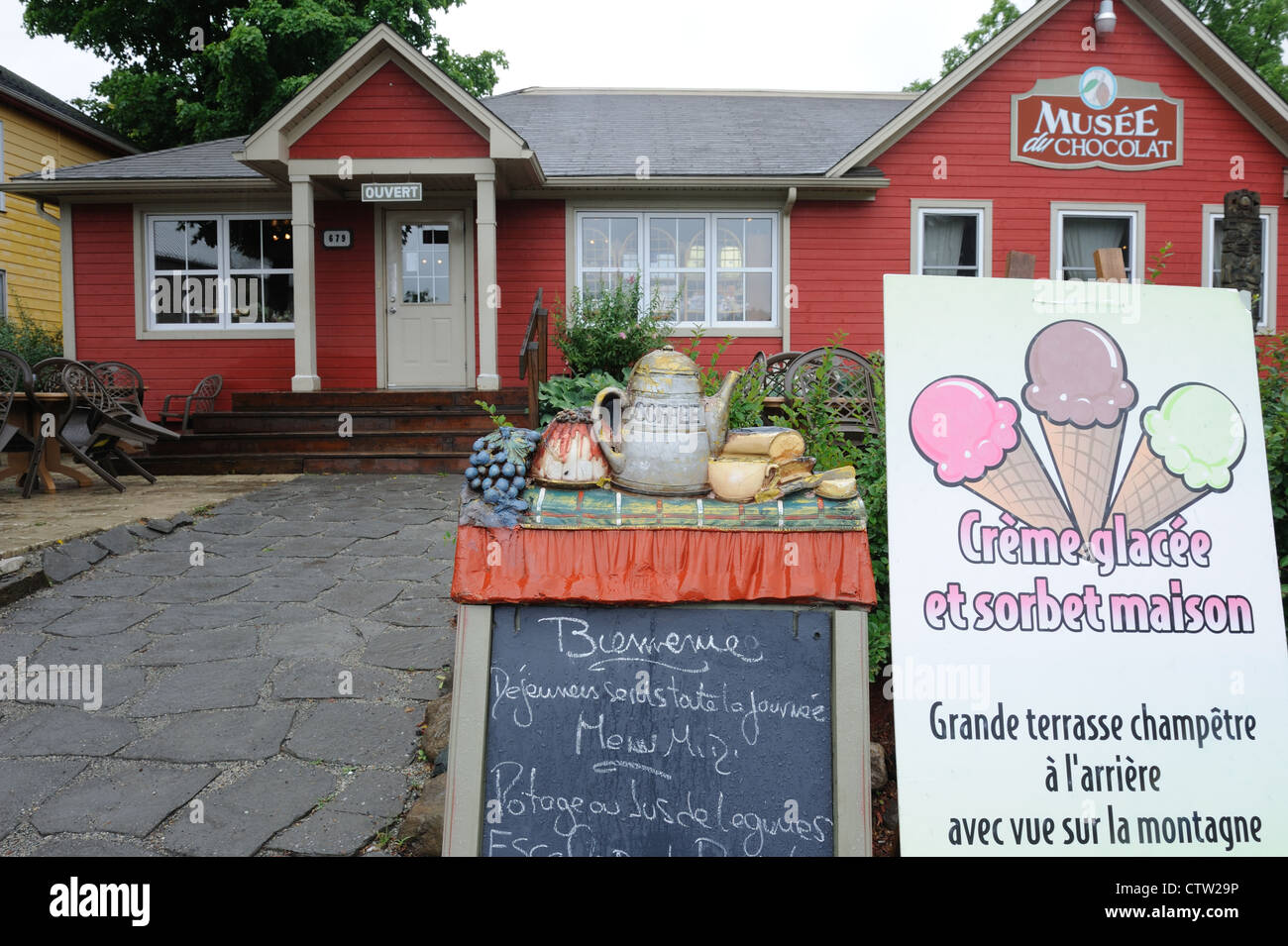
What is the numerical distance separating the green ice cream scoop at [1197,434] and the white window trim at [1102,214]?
991 centimetres

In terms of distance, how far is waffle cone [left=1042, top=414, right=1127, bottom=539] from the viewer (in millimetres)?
1867

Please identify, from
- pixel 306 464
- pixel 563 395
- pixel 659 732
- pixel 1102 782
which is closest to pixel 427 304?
pixel 306 464

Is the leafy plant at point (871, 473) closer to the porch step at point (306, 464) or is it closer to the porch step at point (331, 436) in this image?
the porch step at point (331, 436)

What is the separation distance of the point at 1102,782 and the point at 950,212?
410 inches

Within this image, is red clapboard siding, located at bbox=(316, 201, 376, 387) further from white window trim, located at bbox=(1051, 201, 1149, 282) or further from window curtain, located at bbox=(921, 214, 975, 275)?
white window trim, located at bbox=(1051, 201, 1149, 282)

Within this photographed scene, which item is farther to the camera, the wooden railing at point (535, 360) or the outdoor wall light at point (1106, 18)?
the outdoor wall light at point (1106, 18)

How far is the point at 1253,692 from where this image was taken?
180cm

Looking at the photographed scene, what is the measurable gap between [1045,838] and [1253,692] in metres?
0.55

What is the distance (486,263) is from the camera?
9562 millimetres

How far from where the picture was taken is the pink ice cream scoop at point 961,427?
6.14ft

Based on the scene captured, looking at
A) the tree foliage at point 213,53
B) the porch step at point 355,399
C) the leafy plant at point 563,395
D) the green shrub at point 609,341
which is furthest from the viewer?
the tree foliage at point 213,53

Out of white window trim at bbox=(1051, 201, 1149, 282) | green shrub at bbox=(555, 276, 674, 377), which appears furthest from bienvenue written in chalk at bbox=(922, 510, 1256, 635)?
white window trim at bbox=(1051, 201, 1149, 282)

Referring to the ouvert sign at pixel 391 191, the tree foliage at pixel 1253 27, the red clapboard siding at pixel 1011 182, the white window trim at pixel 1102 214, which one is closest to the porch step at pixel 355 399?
the ouvert sign at pixel 391 191

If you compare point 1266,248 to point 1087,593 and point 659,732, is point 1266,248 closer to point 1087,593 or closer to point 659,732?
point 1087,593
